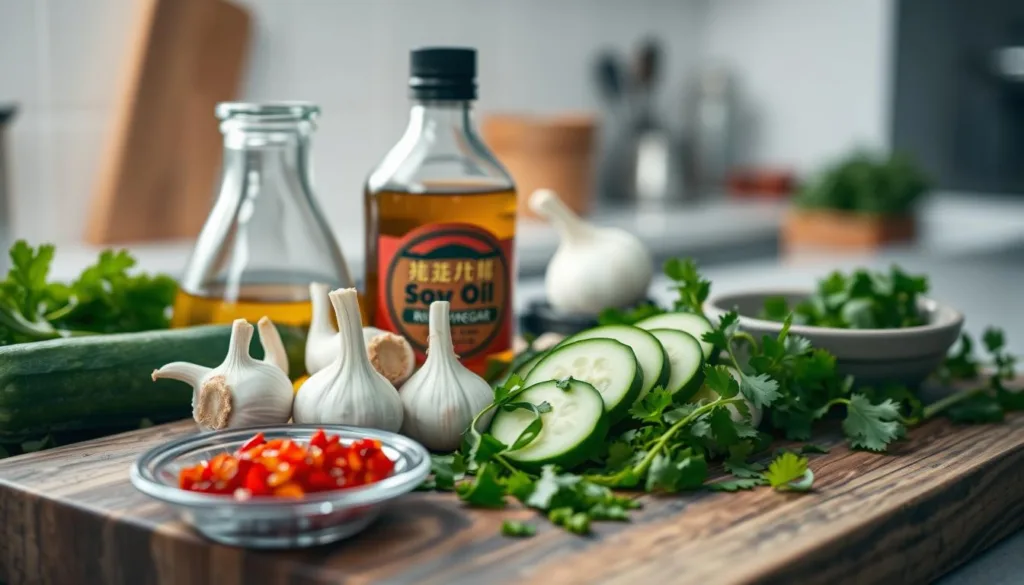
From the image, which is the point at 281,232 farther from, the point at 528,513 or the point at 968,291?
the point at 968,291

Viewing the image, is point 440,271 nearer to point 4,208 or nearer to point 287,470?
point 287,470

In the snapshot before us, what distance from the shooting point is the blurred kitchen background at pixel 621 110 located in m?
2.17

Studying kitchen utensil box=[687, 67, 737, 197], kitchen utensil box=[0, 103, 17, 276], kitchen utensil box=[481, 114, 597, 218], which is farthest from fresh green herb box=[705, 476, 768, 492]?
kitchen utensil box=[687, 67, 737, 197]

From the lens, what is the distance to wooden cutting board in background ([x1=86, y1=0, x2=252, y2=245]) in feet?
7.12

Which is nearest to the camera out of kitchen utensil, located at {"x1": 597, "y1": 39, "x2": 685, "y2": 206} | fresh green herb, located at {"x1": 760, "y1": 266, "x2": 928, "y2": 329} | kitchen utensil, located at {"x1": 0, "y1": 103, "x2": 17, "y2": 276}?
fresh green herb, located at {"x1": 760, "y1": 266, "x2": 928, "y2": 329}

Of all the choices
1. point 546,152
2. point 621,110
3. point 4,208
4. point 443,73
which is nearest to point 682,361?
point 443,73

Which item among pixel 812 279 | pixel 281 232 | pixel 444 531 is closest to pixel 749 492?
pixel 444 531

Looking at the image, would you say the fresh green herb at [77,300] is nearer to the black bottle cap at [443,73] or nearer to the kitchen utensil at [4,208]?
the black bottle cap at [443,73]

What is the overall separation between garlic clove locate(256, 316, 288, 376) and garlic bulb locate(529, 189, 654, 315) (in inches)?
17.0

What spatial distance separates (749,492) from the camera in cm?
80

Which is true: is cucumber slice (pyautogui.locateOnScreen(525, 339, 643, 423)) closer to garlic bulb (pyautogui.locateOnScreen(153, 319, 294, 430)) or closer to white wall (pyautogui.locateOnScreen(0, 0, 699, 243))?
garlic bulb (pyautogui.locateOnScreen(153, 319, 294, 430))

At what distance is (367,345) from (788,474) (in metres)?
0.36

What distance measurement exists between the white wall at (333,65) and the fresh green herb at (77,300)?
1.10 m

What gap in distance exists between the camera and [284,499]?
0.65m
